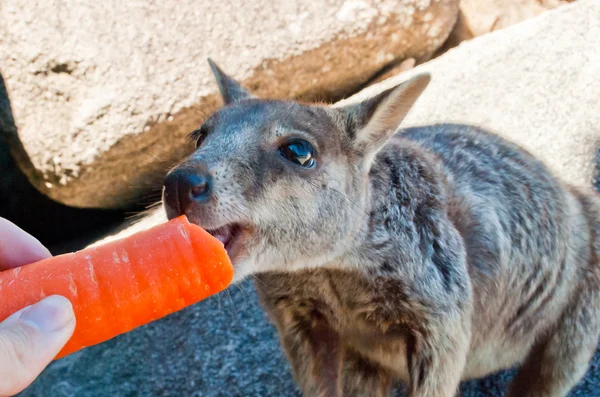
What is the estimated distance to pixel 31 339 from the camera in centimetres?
157

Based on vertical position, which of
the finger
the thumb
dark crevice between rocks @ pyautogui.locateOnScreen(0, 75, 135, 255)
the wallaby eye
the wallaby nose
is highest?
the wallaby nose

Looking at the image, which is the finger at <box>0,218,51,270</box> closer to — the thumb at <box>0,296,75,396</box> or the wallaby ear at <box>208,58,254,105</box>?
the thumb at <box>0,296,75,396</box>

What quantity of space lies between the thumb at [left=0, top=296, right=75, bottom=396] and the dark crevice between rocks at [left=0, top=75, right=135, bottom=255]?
11.5 ft

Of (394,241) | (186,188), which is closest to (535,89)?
(394,241)

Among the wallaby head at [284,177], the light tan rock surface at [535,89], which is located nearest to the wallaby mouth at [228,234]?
the wallaby head at [284,177]

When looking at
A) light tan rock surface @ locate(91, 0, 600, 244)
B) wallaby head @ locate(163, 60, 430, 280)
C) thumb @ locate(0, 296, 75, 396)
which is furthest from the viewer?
light tan rock surface @ locate(91, 0, 600, 244)

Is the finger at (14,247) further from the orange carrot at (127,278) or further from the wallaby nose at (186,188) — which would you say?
the wallaby nose at (186,188)

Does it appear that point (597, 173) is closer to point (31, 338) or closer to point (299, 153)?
point (299, 153)

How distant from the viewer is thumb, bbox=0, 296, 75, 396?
1516 millimetres

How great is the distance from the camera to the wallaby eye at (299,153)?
2.27 meters

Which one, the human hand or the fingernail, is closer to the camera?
the human hand

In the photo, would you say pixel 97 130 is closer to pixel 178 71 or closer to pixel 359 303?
pixel 178 71

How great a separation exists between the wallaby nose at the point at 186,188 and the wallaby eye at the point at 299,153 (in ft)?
1.28

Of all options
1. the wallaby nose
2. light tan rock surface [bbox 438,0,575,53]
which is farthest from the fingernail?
light tan rock surface [bbox 438,0,575,53]
